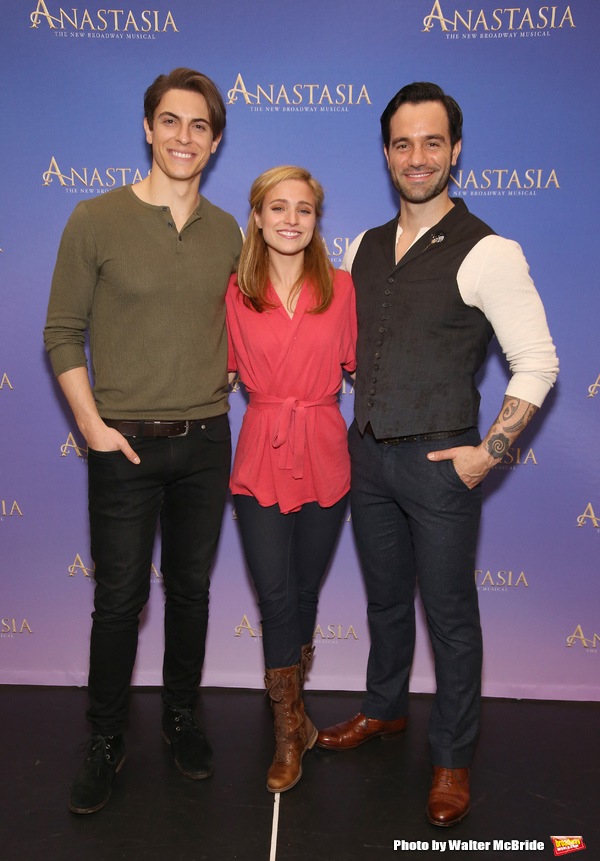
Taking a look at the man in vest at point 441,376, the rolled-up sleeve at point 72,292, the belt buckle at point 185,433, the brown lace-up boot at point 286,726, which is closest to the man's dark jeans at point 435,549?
the man in vest at point 441,376

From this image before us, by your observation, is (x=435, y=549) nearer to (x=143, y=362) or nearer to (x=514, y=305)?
(x=514, y=305)

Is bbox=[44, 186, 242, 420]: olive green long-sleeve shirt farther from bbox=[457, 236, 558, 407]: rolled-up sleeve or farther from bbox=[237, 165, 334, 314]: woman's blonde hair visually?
bbox=[457, 236, 558, 407]: rolled-up sleeve

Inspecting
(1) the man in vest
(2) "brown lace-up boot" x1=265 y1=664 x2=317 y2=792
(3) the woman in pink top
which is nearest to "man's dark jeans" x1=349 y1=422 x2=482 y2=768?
(1) the man in vest

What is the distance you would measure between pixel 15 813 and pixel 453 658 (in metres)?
1.38

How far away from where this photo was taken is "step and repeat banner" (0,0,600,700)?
2.55 metres

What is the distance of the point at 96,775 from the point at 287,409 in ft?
4.14

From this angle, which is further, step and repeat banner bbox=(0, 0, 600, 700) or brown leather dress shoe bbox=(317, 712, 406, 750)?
step and repeat banner bbox=(0, 0, 600, 700)

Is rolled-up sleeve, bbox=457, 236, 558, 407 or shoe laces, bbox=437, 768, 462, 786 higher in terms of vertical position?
rolled-up sleeve, bbox=457, 236, 558, 407

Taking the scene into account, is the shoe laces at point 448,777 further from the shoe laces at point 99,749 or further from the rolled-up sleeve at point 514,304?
the rolled-up sleeve at point 514,304

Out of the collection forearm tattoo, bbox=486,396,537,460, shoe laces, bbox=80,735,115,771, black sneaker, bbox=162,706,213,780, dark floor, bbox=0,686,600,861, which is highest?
forearm tattoo, bbox=486,396,537,460

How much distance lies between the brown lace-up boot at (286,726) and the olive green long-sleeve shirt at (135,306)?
0.87m

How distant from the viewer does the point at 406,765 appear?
2.37 m

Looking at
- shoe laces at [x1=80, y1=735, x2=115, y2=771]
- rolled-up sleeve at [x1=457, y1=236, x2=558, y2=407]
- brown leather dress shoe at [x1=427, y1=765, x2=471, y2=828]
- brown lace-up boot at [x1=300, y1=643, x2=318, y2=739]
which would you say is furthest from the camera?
brown lace-up boot at [x1=300, y1=643, x2=318, y2=739]

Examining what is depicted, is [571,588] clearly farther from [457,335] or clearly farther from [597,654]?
[457,335]
